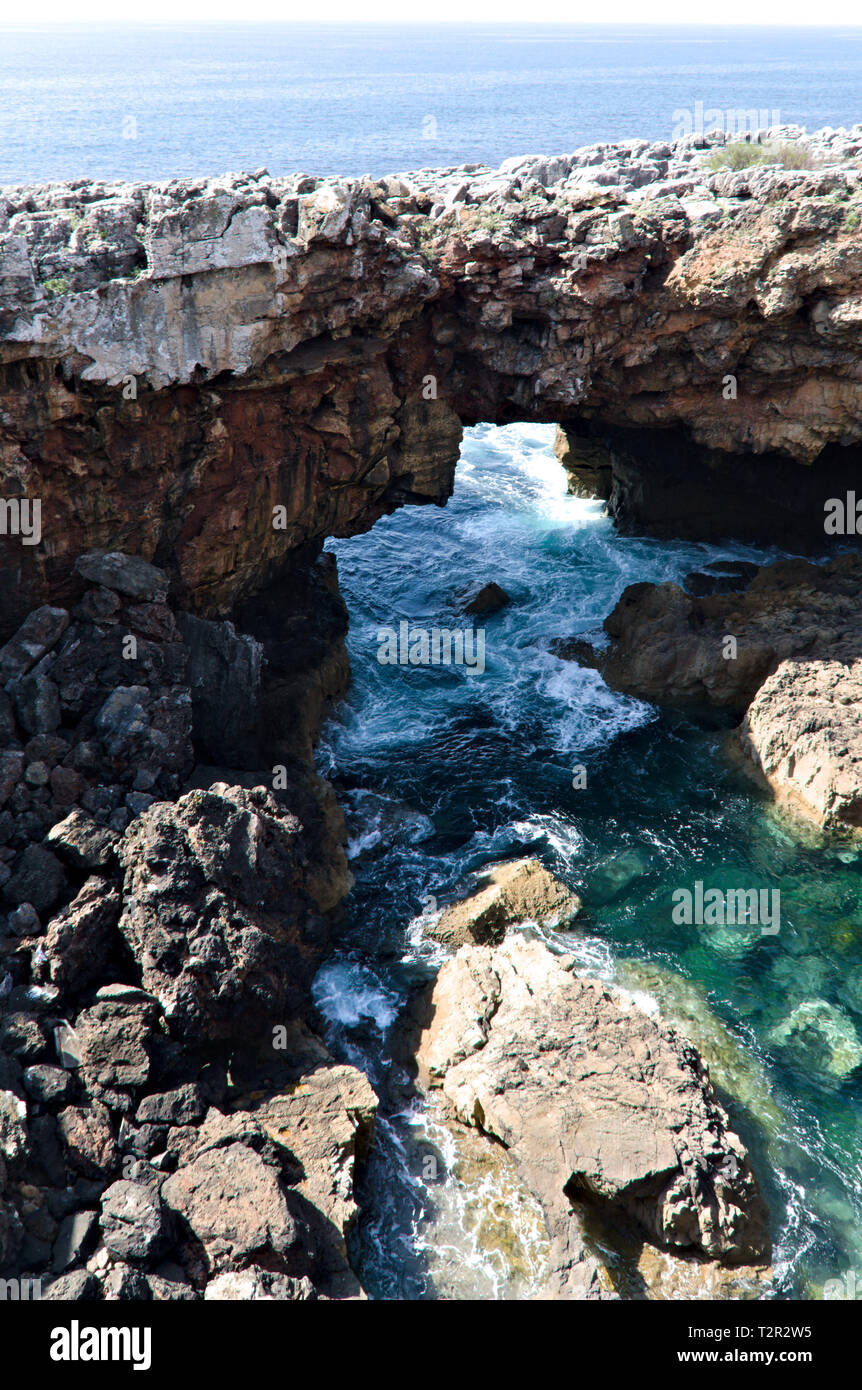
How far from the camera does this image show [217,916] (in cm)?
1789

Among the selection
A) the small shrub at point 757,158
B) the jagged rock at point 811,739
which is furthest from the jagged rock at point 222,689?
the small shrub at point 757,158

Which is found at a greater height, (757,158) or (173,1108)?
Result: (757,158)

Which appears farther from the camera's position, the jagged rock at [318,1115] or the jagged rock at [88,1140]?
the jagged rock at [318,1115]

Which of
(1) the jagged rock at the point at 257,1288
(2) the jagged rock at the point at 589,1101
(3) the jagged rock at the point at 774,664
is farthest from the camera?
(3) the jagged rock at the point at 774,664

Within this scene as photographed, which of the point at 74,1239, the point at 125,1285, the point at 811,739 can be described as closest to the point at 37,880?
the point at 74,1239

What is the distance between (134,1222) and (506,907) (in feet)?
32.6

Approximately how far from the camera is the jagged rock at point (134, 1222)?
45.0 feet

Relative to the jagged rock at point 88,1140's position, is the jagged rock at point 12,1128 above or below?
above

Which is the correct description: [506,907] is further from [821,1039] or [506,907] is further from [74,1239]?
[74,1239]

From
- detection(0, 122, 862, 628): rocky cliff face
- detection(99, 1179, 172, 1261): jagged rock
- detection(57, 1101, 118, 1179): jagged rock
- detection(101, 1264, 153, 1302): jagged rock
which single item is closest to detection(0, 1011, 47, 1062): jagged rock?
detection(57, 1101, 118, 1179): jagged rock

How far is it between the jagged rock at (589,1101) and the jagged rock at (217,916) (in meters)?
3.33

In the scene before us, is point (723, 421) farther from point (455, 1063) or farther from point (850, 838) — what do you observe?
point (455, 1063)

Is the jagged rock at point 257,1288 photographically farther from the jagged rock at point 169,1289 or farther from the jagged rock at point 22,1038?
the jagged rock at point 22,1038

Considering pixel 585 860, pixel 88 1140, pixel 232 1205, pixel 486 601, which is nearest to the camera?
pixel 232 1205
